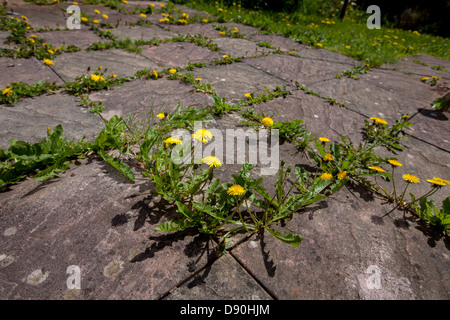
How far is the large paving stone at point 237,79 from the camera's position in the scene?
2.46m

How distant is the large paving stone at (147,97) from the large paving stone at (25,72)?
1.79 ft

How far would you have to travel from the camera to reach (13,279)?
0.89 m

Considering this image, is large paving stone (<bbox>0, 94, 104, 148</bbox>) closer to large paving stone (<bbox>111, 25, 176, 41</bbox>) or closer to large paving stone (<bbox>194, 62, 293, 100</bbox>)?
large paving stone (<bbox>194, 62, 293, 100</bbox>)

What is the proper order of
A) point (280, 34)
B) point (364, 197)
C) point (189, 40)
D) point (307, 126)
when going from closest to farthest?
1. point (364, 197)
2. point (307, 126)
3. point (189, 40)
4. point (280, 34)

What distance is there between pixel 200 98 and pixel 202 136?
40.5 inches

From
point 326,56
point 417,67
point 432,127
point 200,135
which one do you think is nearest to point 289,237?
point 200,135

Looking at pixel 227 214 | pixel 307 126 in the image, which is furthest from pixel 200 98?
pixel 227 214

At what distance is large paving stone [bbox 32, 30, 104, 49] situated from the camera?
119 inches

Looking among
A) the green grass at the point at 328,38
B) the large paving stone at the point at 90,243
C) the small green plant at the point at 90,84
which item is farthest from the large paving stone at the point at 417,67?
the large paving stone at the point at 90,243

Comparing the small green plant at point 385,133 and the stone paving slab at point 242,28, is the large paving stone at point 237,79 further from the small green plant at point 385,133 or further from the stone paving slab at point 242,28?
the stone paving slab at point 242,28

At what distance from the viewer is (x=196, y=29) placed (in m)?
4.41

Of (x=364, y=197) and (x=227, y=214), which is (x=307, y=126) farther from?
(x=227, y=214)

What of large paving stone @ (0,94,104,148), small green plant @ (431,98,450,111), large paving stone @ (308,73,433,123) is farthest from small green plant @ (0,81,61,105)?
small green plant @ (431,98,450,111)

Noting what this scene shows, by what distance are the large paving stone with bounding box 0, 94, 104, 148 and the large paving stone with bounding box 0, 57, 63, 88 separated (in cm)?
38
